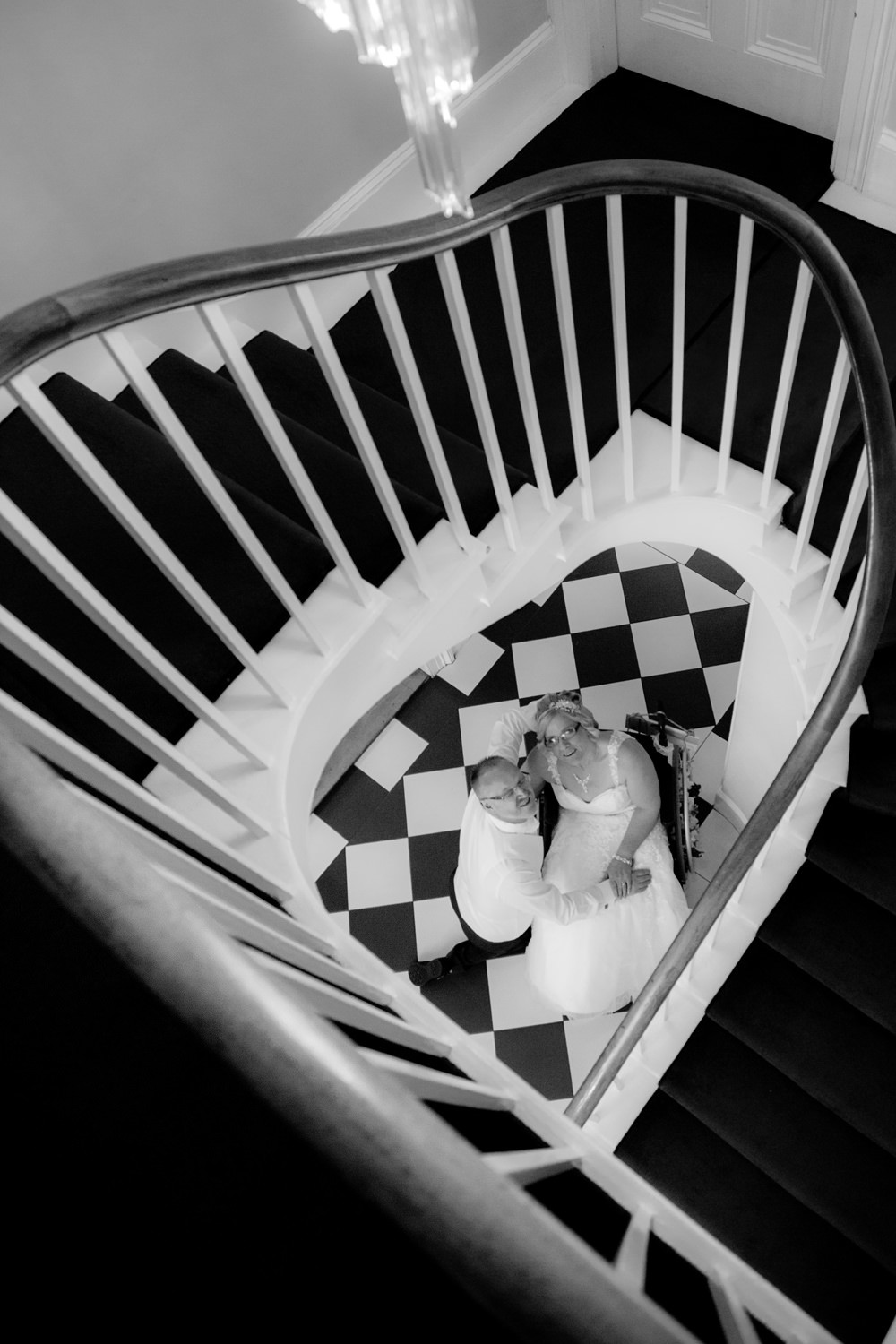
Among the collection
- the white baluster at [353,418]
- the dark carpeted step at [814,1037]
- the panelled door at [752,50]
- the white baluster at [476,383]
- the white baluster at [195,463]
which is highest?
the panelled door at [752,50]

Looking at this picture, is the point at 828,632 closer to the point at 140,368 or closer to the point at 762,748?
the point at 762,748

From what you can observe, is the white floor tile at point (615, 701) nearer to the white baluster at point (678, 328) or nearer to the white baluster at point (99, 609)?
the white baluster at point (678, 328)

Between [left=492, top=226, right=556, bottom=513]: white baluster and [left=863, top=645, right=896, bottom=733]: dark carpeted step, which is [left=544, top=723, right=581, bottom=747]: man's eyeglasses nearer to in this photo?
[left=863, top=645, right=896, bottom=733]: dark carpeted step

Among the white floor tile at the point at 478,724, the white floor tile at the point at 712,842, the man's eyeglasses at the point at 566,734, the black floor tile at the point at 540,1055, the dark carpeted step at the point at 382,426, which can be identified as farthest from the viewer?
the white floor tile at the point at 478,724

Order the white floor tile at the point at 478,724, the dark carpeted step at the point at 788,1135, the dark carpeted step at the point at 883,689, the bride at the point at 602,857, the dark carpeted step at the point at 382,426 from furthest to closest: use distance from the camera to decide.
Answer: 1. the white floor tile at the point at 478,724
2. the bride at the point at 602,857
3. the dark carpeted step at the point at 788,1135
4. the dark carpeted step at the point at 883,689
5. the dark carpeted step at the point at 382,426

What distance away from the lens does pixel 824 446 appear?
7.65 feet

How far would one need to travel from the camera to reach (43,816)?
731 mm

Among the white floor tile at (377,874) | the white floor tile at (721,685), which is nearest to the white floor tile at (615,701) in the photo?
the white floor tile at (721,685)

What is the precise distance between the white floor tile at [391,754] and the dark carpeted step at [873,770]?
7.92 feet

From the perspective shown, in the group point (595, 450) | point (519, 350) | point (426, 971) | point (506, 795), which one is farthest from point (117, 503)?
point (426, 971)

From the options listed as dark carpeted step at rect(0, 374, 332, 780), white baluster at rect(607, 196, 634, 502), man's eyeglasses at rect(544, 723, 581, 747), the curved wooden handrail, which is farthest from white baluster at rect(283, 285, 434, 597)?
man's eyeglasses at rect(544, 723, 581, 747)

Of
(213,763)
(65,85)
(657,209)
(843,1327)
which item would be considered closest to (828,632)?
(657,209)

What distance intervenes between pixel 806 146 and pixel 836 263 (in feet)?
6.04

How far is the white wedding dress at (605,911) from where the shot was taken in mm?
3691
